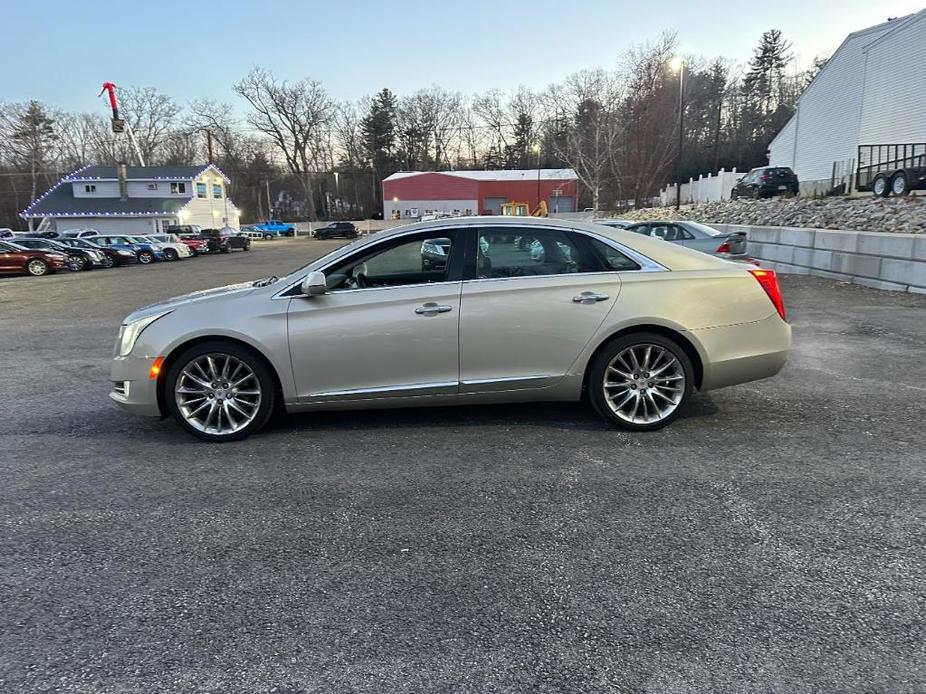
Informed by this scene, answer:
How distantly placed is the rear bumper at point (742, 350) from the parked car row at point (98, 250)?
28.8 meters

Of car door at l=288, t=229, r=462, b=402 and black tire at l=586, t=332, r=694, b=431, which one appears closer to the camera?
car door at l=288, t=229, r=462, b=402

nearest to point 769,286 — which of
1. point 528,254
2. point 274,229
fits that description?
point 528,254

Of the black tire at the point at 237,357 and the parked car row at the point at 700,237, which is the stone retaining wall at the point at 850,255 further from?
the black tire at the point at 237,357

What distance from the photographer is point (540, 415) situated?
5.13 metres

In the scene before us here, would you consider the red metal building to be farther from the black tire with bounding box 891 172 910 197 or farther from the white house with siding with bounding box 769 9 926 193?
the black tire with bounding box 891 172 910 197

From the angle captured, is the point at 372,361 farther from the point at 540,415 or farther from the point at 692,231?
the point at 692,231

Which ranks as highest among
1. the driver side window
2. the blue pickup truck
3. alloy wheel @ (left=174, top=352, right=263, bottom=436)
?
the blue pickup truck

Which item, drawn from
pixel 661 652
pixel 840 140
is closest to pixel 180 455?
pixel 661 652

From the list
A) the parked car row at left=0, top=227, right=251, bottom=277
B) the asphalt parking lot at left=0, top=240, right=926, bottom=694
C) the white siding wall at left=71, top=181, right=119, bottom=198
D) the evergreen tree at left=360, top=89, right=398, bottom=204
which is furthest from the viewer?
the evergreen tree at left=360, top=89, right=398, bottom=204

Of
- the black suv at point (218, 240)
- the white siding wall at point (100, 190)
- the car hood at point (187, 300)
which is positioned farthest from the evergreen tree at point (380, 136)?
the car hood at point (187, 300)

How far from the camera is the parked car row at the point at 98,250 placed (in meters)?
25.0

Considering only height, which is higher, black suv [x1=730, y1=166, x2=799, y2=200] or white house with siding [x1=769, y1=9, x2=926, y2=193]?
white house with siding [x1=769, y1=9, x2=926, y2=193]

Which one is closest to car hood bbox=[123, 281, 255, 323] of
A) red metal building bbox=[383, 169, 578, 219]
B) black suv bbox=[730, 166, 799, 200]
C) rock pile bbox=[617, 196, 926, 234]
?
rock pile bbox=[617, 196, 926, 234]

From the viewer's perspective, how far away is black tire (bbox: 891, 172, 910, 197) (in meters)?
17.9
